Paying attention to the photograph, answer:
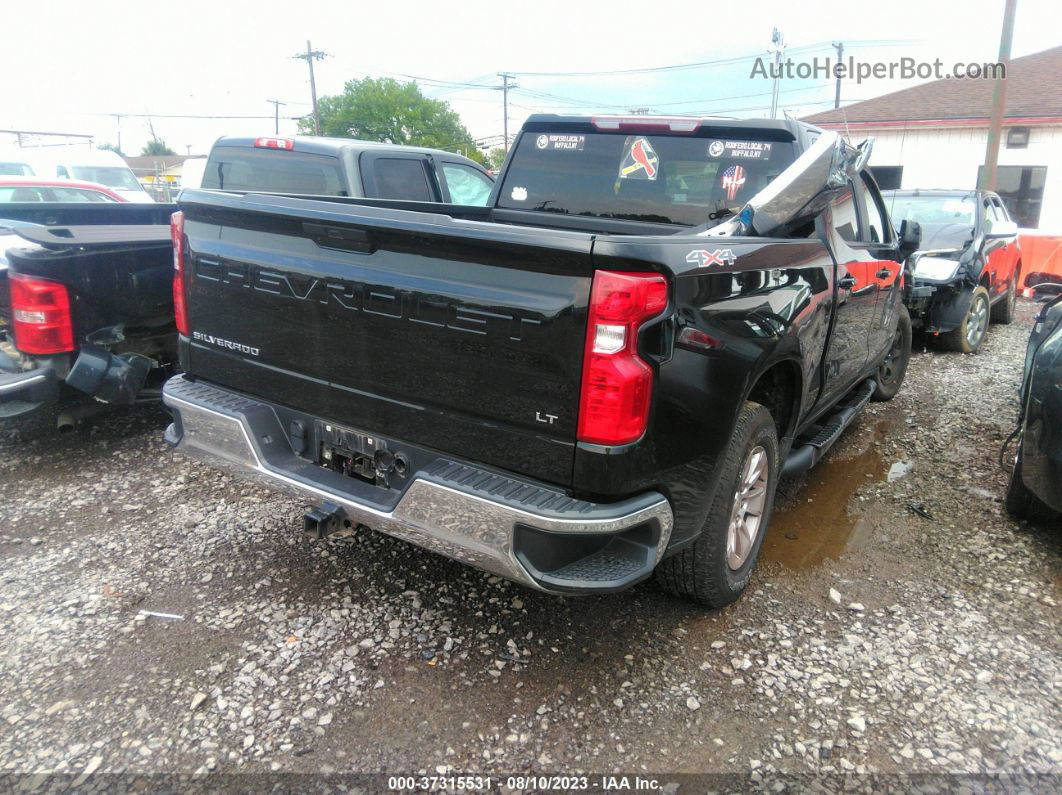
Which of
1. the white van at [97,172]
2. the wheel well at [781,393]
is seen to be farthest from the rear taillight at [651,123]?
the white van at [97,172]

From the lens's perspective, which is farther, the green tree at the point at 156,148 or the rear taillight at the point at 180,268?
the green tree at the point at 156,148

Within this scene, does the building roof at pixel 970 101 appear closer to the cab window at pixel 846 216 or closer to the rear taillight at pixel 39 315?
the cab window at pixel 846 216

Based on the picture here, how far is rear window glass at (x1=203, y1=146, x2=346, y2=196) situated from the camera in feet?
19.6

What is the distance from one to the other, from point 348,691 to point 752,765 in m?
1.39

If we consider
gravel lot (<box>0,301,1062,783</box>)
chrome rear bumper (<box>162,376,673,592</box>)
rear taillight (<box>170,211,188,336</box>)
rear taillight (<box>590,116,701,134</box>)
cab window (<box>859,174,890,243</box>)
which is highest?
rear taillight (<box>590,116,701,134</box>)

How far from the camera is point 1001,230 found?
31.9 feet

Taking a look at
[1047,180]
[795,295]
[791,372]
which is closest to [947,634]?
[791,372]

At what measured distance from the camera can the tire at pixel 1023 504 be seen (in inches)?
156

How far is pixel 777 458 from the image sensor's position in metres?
3.29

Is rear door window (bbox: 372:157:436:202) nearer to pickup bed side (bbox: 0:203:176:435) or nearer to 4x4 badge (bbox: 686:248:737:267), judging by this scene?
pickup bed side (bbox: 0:203:176:435)

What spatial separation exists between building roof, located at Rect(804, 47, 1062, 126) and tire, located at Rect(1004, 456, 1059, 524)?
16.2 meters

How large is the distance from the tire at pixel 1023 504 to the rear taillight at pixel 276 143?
565 cm

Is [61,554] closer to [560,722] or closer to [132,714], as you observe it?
[132,714]

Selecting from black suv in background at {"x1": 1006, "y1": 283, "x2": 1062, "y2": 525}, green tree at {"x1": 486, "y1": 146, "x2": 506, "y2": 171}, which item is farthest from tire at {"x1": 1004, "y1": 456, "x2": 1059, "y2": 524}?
green tree at {"x1": 486, "y1": 146, "x2": 506, "y2": 171}
